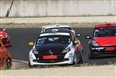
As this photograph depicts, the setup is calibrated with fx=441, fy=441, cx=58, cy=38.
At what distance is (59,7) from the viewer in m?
47.4

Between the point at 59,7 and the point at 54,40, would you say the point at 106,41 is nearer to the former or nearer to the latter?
the point at 54,40

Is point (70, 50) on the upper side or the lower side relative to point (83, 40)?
upper

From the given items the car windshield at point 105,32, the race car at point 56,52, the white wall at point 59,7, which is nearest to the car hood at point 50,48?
the race car at point 56,52

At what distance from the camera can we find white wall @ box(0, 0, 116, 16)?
46969 mm

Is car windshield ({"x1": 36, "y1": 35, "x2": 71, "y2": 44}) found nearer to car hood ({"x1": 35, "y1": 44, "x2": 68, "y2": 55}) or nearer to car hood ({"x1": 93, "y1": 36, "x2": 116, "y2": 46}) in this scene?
car hood ({"x1": 35, "y1": 44, "x2": 68, "y2": 55})

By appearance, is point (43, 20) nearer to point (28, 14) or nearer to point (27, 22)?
point (27, 22)

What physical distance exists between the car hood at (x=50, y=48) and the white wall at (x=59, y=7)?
102 ft

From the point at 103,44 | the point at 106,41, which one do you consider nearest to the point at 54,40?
the point at 103,44

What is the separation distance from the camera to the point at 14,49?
23438mm

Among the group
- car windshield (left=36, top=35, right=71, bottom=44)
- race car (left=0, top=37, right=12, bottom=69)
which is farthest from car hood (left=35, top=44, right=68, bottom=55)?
race car (left=0, top=37, right=12, bottom=69)

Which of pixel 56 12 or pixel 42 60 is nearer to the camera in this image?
pixel 42 60

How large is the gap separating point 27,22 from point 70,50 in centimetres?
2324

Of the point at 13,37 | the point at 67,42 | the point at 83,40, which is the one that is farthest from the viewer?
the point at 13,37

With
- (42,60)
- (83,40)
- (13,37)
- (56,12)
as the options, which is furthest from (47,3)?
(42,60)
